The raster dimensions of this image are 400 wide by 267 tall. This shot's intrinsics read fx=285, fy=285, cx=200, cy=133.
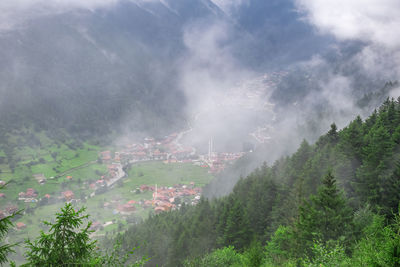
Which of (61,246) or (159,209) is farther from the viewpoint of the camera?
(159,209)

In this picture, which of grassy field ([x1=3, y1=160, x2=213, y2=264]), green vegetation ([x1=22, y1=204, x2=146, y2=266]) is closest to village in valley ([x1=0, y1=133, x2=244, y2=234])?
grassy field ([x1=3, y1=160, x2=213, y2=264])

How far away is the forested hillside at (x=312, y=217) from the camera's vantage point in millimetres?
14930

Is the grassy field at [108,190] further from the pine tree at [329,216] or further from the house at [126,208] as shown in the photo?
the pine tree at [329,216]

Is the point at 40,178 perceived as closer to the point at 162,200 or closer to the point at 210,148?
the point at 162,200

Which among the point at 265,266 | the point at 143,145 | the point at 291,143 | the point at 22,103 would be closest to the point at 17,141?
the point at 22,103

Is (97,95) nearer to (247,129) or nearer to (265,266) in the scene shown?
(247,129)

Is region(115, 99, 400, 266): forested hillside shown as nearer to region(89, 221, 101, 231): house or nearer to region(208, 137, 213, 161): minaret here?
region(89, 221, 101, 231): house

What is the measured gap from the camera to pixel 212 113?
181250mm

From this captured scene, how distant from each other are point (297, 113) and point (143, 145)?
7324 centimetres

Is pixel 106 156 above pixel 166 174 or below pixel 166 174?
above

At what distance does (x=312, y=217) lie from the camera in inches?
652

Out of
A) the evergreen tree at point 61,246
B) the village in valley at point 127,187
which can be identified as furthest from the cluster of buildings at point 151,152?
the evergreen tree at point 61,246

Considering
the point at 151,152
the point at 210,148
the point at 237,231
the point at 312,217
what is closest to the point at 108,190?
the point at 151,152

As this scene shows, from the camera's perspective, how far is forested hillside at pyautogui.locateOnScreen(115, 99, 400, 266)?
1493cm
